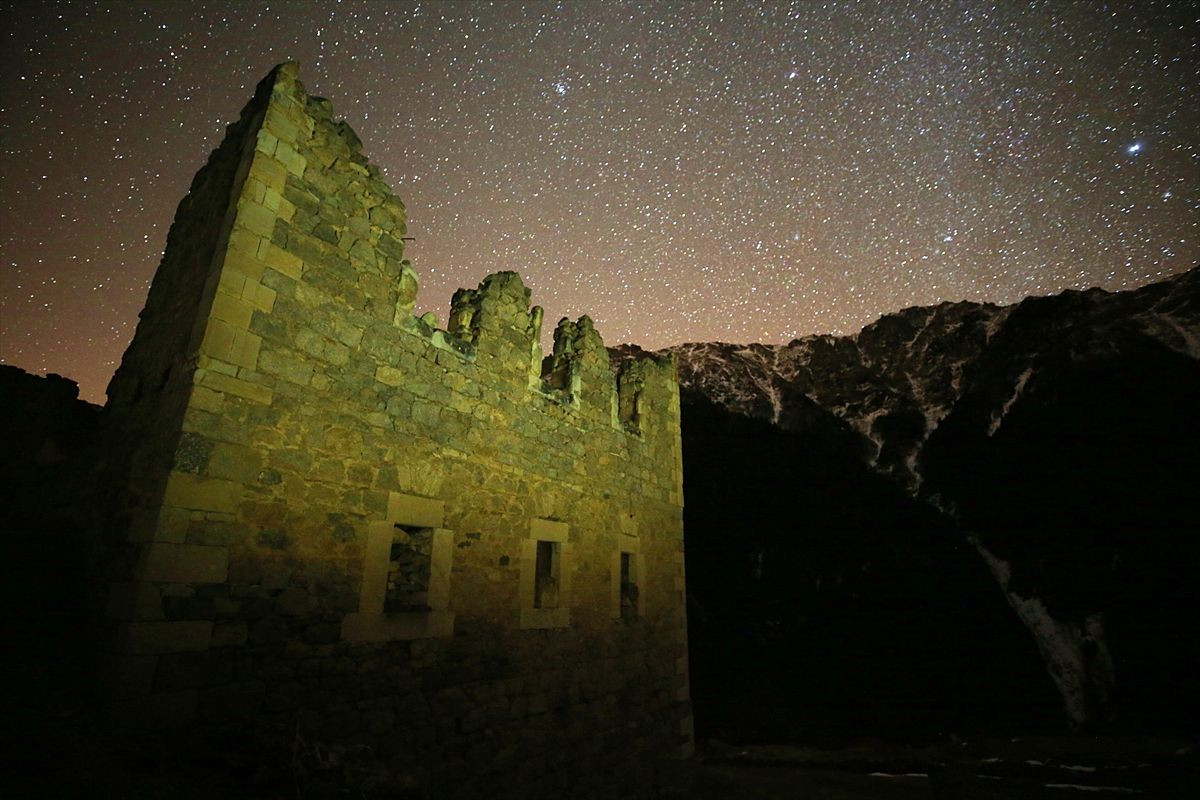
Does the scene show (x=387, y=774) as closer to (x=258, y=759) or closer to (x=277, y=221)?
(x=258, y=759)

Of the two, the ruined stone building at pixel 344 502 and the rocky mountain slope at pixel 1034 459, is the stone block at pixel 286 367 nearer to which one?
the ruined stone building at pixel 344 502

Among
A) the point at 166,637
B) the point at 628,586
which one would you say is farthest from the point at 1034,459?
the point at 166,637

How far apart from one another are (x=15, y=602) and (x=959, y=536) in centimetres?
3241

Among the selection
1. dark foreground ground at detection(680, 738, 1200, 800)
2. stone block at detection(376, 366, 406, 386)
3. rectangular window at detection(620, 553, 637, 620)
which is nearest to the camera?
stone block at detection(376, 366, 406, 386)

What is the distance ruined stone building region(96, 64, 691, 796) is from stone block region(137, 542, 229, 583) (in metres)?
0.01

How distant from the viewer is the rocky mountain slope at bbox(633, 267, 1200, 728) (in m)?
21.2

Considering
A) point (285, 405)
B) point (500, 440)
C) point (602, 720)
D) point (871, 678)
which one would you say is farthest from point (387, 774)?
point (871, 678)

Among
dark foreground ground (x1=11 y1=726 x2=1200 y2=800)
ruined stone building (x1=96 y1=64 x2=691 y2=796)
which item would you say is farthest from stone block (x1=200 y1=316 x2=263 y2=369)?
dark foreground ground (x1=11 y1=726 x2=1200 y2=800)

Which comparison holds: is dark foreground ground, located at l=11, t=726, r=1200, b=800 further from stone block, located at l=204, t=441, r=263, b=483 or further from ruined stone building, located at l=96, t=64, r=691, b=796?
stone block, located at l=204, t=441, r=263, b=483

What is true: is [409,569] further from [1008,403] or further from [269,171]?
[1008,403]

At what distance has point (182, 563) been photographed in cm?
349

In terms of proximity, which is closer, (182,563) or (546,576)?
(182,563)

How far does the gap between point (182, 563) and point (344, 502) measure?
3.71 feet

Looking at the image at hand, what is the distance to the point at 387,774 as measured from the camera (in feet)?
11.0
